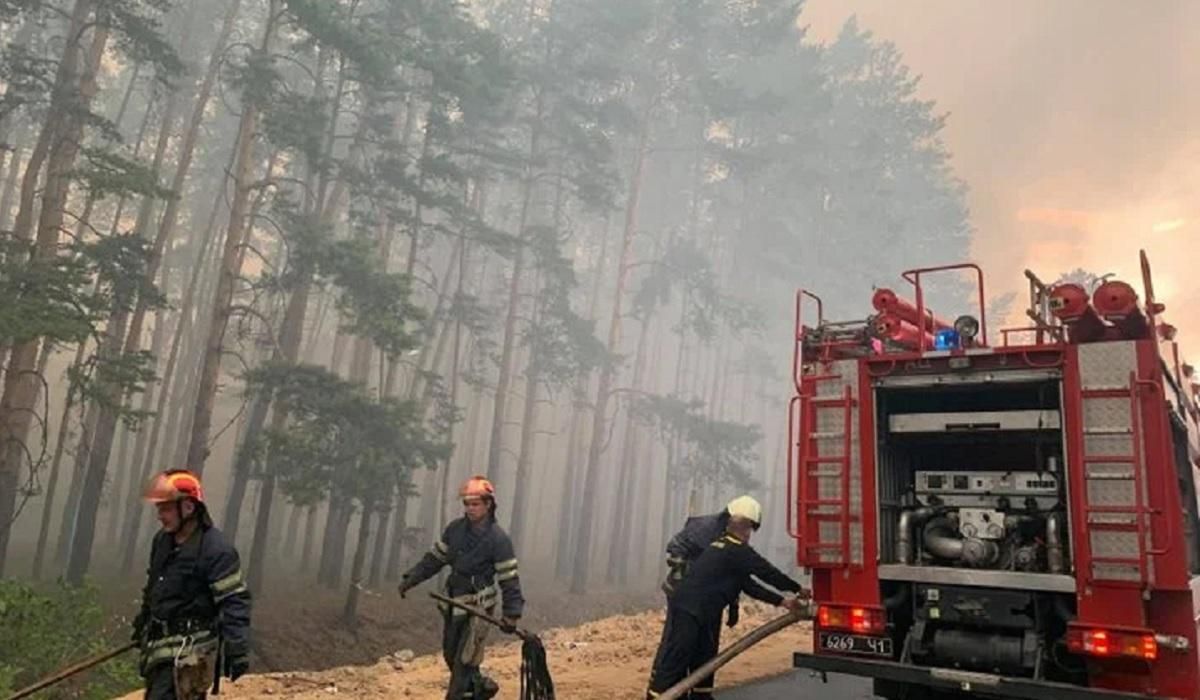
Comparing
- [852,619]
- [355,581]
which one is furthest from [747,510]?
[355,581]

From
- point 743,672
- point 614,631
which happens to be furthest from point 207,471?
point 743,672

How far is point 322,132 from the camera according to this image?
18734 mm

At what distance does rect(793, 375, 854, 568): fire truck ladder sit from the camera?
654cm

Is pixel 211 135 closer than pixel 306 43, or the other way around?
pixel 306 43

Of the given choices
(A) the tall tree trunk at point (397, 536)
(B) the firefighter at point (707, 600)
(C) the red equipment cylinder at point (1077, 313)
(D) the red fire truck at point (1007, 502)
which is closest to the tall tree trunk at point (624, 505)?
(A) the tall tree trunk at point (397, 536)

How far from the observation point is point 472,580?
6953mm

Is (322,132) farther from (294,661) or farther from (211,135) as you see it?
(211,135)

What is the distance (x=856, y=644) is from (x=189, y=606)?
4700 mm

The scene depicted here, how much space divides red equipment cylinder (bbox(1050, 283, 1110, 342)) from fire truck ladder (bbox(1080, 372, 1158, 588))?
0.42 metres

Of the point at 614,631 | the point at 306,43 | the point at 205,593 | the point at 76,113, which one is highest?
the point at 306,43

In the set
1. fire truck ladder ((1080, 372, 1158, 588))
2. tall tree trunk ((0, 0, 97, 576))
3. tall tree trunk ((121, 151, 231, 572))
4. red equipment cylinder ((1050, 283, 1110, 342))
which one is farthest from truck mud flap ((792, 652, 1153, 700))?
tall tree trunk ((121, 151, 231, 572))

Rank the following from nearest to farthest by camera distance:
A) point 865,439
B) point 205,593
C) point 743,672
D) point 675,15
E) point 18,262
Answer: point 205,593 → point 865,439 → point 743,672 → point 18,262 → point 675,15

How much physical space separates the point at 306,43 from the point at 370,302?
19.7 feet

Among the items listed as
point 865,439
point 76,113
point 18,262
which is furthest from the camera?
point 76,113
